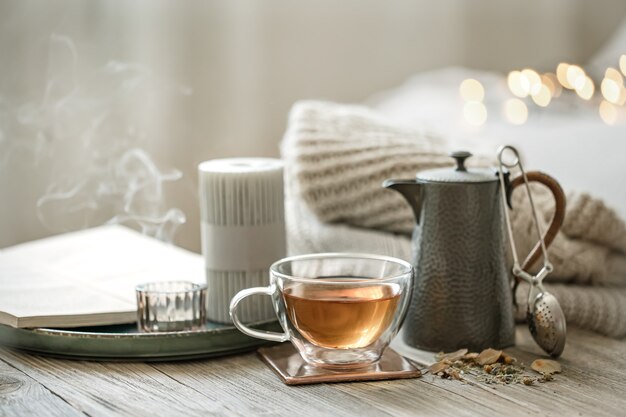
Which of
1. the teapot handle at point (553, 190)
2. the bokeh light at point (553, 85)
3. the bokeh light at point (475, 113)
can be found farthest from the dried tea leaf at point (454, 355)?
the bokeh light at point (553, 85)

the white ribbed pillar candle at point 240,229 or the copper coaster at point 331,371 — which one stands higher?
the white ribbed pillar candle at point 240,229

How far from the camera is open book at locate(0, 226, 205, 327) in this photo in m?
0.86

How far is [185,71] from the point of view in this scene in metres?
1.71

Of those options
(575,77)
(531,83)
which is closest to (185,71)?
(531,83)

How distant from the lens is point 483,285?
84 centimetres

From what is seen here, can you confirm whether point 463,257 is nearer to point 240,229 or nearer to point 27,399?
point 240,229

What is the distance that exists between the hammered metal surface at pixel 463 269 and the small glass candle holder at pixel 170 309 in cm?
23

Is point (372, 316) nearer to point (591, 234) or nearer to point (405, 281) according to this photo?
point (405, 281)

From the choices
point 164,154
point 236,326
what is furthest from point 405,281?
point 164,154

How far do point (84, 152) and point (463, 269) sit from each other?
80 cm

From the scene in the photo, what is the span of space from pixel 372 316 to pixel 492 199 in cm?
18

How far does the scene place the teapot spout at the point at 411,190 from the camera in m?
0.85

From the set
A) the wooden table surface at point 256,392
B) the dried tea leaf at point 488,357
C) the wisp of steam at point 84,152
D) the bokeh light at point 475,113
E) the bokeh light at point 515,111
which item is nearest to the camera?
the wooden table surface at point 256,392

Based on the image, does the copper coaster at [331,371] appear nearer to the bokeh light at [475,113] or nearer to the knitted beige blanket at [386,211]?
the knitted beige blanket at [386,211]
